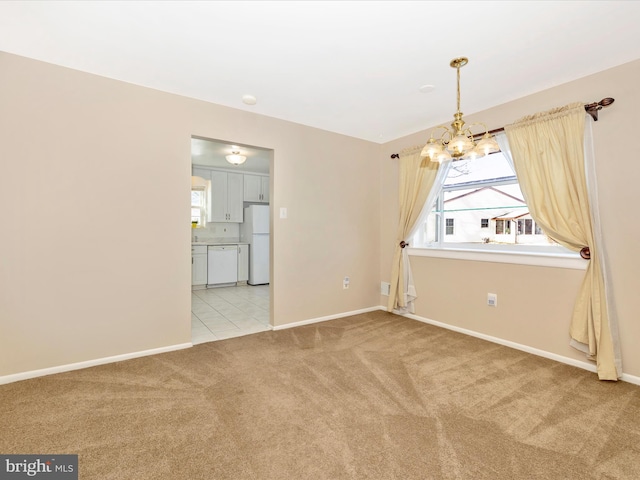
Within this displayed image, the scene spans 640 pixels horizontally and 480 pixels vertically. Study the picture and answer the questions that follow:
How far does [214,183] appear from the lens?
6285 millimetres

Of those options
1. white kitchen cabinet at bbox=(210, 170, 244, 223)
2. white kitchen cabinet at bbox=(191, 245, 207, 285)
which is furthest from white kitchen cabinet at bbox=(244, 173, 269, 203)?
white kitchen cabinet at bbox=(191, 245, 207, 285)

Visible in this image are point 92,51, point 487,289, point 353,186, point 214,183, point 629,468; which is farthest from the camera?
point 214,183

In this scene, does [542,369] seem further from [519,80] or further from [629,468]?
[519,80]

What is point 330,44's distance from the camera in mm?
2162

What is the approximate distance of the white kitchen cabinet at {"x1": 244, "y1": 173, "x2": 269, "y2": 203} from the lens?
6.69 meters

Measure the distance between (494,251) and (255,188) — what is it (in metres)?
5.07

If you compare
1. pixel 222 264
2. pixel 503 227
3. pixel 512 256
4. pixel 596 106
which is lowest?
pixel 222 264

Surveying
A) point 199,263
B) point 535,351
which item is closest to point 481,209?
point 535,351

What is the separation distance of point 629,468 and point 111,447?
2.66 metres

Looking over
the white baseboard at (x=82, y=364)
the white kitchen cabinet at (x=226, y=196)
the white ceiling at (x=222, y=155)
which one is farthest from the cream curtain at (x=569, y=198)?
the white kitchen cabinet at (x=226, y=196)

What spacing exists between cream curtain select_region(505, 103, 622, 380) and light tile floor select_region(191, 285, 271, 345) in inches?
122

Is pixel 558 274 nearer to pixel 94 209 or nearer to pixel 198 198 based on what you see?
pixel 94 209

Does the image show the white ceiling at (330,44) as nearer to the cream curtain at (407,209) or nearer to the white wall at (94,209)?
the white wall at (94,209)

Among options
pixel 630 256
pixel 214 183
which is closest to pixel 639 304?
pixel 630 256
